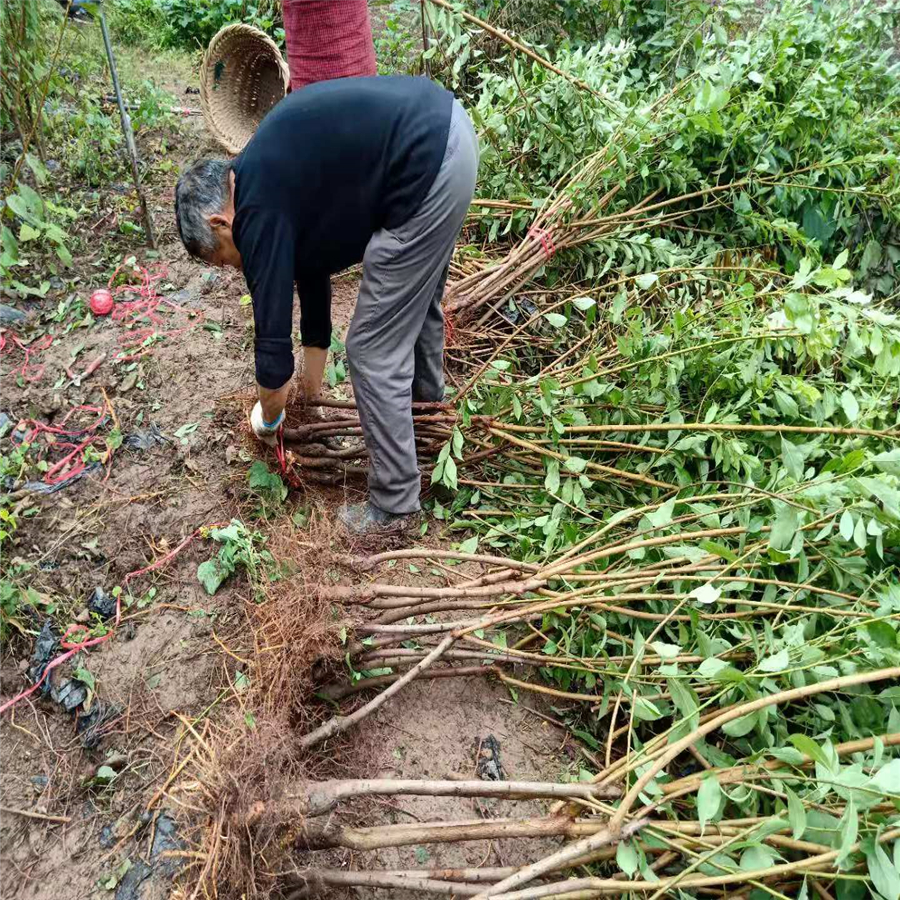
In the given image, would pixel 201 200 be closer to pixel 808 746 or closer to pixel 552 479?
pixel 552 479

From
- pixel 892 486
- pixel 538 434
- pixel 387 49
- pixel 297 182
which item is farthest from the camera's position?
pixel 387 49

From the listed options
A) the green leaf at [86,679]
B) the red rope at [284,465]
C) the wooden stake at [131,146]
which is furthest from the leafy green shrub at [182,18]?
the green leaf at [86,679]

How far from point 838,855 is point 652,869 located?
0.38 m

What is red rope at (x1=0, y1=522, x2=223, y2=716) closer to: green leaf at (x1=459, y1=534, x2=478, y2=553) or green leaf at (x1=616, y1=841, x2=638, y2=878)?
green leaf at (x1=459, y1=534, x2=478, y2=553)

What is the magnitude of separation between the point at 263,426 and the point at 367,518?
444 millimetres

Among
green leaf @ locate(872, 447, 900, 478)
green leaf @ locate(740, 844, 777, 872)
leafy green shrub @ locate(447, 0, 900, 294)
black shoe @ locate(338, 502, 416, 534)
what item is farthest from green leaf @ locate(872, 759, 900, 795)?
leafy green shrub @ locate(447, 0, 900, 294)

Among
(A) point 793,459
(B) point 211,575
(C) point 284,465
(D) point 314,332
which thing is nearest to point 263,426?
(C) point 284,465

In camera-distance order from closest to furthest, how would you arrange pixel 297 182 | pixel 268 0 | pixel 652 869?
pixel 652 869, pixel 297 182, pixel 268 0

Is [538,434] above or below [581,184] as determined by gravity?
below

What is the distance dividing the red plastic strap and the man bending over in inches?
37.0

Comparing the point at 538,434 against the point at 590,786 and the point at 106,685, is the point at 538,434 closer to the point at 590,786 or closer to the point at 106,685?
the point at 590,786

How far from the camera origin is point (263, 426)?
2258 millimetres

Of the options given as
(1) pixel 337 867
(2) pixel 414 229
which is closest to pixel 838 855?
(1) pixel 337 867

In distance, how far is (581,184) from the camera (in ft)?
9.63
